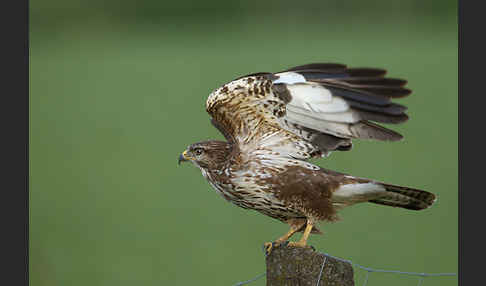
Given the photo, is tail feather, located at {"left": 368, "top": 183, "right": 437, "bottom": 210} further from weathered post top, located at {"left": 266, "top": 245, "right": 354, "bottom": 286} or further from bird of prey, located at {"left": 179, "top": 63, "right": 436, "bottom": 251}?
weathered post top, located at {"left": 266, "top": 245, "right": 354, "bottom": 286}

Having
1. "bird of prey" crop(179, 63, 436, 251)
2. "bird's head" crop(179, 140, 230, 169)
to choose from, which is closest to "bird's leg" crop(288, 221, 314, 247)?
"bird of prey" crop(179, 63, 436, 251)

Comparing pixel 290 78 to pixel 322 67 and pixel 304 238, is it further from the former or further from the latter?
pixel 304 238

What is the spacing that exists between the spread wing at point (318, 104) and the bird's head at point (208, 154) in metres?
0.20

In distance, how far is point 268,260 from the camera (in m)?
3.40

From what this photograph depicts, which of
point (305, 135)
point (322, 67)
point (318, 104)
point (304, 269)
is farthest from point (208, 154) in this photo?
point (304, 269)

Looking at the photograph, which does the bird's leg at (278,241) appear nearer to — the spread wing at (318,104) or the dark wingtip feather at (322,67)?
the spread wing at (318,104)

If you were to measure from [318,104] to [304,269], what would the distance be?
1.04 metres

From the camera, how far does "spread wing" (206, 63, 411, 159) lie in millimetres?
3830

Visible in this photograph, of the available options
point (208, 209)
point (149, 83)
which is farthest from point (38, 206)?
point (149, 83)

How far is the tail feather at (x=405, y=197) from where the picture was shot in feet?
12.6

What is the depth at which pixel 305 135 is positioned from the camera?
4035 millimetres

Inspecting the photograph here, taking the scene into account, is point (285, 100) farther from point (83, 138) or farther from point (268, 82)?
point (83, 138)

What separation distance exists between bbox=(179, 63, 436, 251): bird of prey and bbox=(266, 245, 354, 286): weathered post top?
447 millimetres

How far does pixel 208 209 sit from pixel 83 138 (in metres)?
2.59
